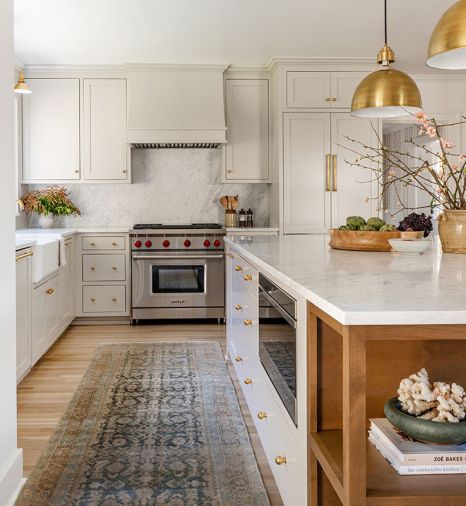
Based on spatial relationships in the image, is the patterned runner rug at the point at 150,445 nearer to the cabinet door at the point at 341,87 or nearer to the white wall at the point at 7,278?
the white wall at the point at 7,278

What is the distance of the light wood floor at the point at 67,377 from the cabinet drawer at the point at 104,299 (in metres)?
0.18

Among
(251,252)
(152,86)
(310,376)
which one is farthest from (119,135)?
(310,376)

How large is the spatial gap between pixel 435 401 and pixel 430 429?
6 centimetres

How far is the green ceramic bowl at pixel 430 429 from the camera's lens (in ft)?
3.73

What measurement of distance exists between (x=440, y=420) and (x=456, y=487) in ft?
0.41

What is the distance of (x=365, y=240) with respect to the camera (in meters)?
2.49

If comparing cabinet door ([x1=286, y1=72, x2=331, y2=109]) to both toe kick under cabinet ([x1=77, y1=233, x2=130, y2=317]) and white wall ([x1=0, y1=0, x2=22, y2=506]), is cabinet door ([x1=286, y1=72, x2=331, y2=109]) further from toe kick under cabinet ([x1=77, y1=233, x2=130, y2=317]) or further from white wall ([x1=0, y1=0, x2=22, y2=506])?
white wall ([x1=0, y1=0, x2=22, y2=506])

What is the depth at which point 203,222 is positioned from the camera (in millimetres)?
5992

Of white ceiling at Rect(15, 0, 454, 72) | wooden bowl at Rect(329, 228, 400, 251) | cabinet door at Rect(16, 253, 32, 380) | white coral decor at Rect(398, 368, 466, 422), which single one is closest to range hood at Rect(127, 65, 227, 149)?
white ceiling at Rect(15, 0, 454, 72)

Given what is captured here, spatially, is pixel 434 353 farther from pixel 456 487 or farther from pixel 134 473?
pixel 134 473

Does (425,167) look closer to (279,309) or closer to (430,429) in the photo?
(279,309)

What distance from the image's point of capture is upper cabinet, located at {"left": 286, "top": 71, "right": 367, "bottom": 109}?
5.39 m

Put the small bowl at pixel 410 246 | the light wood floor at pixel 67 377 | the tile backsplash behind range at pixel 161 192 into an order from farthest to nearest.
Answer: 1. the tile backsplash behind range at pixel 161 192
2. the light wood floor at pixel 67 377
3. the small bowl at pixel 410 246

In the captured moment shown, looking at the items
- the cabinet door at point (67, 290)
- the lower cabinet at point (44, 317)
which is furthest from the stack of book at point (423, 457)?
the cabinet door at point (67, 290)
